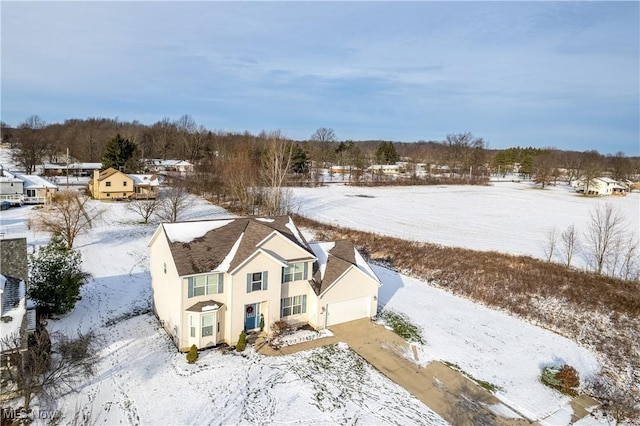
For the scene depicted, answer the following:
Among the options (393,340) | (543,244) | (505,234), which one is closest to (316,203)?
(505,234)

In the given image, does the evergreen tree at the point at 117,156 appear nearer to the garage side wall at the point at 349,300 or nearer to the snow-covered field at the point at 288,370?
the snow-covered field at the point at 288,370

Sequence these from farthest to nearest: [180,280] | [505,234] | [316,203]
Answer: [316,203]
[505,234]
[180,280]

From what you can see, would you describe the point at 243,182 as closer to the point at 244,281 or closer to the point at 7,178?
the point at 7,178

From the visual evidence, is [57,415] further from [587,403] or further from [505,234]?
[505,234]

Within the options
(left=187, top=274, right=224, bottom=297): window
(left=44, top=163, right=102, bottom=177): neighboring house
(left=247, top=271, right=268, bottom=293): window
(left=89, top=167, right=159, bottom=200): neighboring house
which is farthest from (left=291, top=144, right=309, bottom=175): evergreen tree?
(left=187, top=274, right=224, bottom=297): window

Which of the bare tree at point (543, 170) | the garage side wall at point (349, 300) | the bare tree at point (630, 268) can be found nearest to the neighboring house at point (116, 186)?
the garage side wall at point (349, 300)

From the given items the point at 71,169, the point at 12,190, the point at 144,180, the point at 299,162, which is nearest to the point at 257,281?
the point at 12,190

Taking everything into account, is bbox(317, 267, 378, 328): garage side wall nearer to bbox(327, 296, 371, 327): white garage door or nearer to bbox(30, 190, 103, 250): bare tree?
bbox(327, 296, 371, 327): white garage door
